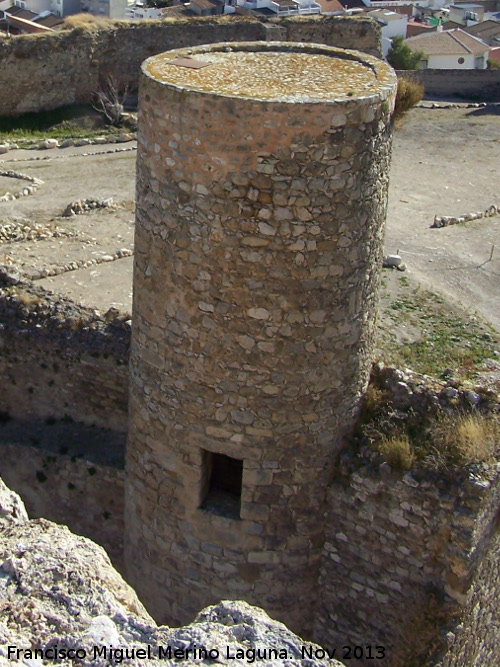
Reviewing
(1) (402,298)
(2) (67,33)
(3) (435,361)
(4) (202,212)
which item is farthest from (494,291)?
(2) (67,33)

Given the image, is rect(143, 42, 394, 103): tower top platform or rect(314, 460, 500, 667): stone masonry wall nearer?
rect(143, 42, 394, 103): tower top platform

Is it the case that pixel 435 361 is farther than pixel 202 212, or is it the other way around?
pixel 435 361

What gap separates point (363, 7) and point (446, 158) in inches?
1385

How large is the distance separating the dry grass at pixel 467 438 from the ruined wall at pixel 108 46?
2035 centimetres

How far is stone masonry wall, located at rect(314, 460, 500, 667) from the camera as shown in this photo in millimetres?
6391

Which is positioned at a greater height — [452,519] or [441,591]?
[452,519]

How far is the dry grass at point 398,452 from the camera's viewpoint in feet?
21.7

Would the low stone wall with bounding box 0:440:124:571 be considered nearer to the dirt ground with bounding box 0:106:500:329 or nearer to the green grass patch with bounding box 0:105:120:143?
the dirt ground with bounding box 0:106:500:329

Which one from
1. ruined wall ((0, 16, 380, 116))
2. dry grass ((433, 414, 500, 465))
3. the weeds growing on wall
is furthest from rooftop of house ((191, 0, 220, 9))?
dry grass ((433, 414, 500, 465))

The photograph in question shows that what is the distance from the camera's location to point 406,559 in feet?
21.8

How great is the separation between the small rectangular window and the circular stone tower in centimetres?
2

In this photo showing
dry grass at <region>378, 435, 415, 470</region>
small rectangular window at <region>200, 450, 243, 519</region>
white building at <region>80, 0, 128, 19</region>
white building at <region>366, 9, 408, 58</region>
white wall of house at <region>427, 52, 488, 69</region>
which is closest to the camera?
dry grass at <region>378, 435, 415, 470</region>

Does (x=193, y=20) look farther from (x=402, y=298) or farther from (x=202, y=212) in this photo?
(x=202, y=212)

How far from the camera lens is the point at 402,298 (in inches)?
418
